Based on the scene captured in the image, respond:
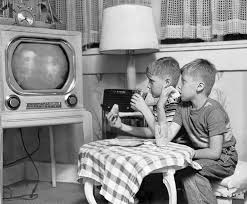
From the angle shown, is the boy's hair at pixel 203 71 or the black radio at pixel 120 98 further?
the black radio at pixel 120 98

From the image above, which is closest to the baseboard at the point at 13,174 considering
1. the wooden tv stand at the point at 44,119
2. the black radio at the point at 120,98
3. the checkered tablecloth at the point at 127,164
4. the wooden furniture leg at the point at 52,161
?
the wooden furniture leg at the point at 52,161

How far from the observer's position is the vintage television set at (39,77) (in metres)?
1.82

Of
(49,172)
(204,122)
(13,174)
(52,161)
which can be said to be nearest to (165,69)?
(204,122)

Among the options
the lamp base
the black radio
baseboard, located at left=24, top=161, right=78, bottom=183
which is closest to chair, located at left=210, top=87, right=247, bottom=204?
the black radio

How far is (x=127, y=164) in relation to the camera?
55.7 inches

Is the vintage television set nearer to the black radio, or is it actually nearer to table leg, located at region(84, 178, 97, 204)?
the black radio

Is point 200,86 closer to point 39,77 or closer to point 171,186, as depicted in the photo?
point 171,186

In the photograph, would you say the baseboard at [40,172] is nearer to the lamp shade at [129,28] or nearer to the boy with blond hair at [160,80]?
the boy with blond hair at [160,80]

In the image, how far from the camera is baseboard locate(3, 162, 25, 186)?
8.16 ft

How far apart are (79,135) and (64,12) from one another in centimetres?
79

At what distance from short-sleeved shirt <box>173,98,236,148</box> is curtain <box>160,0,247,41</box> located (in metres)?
0.52

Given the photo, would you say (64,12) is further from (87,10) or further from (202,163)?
(202,163)

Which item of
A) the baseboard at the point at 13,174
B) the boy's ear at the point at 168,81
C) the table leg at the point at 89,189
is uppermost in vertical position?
the boy's ear at the point at 168,81

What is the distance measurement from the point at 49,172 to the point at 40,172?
0.07 meters
